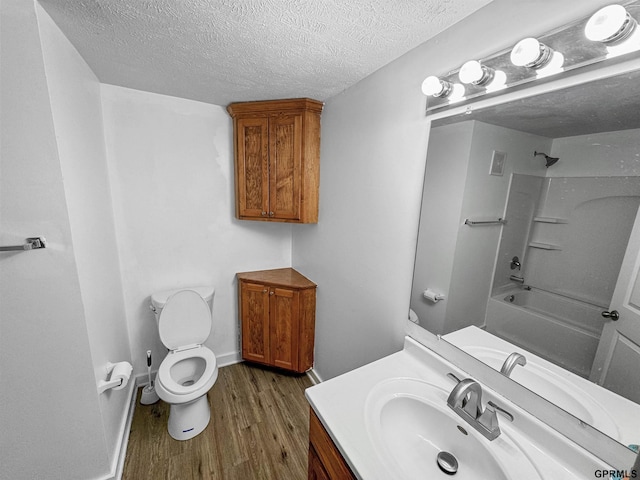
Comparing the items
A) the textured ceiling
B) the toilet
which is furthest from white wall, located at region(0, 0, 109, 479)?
the toilet

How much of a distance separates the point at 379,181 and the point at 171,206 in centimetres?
157

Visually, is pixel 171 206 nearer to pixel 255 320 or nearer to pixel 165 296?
pixel 165 296

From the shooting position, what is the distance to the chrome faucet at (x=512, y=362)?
846 millimetres

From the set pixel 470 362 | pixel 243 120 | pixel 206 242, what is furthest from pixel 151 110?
pixel 470 362

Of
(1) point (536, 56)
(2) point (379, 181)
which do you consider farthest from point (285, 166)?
(1) point (536, 56)

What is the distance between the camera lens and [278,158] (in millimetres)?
1882

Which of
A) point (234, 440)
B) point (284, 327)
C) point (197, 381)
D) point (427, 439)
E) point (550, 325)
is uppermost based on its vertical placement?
point (550, 325)

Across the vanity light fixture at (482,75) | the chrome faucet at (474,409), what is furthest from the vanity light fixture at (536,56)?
the chrome faucet at (474,409)

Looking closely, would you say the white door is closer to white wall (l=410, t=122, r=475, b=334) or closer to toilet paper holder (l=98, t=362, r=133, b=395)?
white wall (l=410, t=122, r=475, b=334)

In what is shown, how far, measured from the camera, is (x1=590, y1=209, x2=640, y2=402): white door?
0.65m

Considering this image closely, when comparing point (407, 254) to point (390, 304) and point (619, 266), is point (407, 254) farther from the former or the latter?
point (619, 266)

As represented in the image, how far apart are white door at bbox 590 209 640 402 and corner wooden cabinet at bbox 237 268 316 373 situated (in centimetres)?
159

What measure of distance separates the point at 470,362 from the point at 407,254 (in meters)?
0.50

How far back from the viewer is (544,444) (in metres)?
0.77
